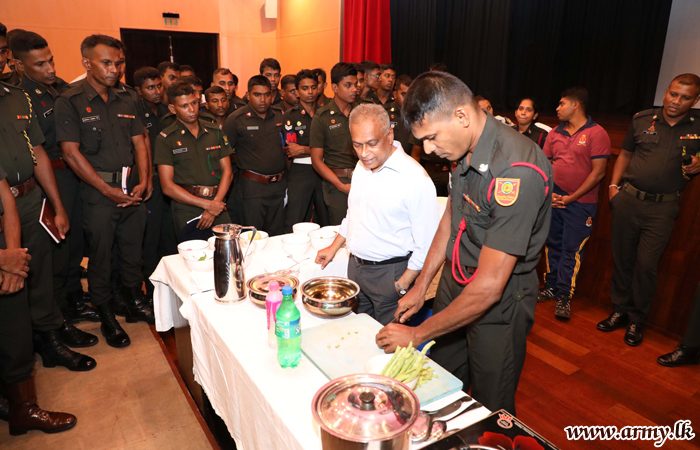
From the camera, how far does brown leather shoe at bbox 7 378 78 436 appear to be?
84.3 inches

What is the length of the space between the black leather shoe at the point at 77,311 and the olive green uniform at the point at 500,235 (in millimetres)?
2662

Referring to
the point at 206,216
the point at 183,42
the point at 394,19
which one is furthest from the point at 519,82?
the point at 183,42

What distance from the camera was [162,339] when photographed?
10.1ft

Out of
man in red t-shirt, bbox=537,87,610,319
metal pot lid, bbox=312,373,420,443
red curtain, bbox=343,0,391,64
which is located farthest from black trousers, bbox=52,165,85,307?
red curtain, bbox=343,0,391,64

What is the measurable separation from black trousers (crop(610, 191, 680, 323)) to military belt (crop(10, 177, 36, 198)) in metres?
3.74

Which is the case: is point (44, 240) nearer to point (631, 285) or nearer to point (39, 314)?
point (39, 314)

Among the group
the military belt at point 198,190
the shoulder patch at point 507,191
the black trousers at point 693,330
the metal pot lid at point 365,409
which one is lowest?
the black trousers at point 693,330

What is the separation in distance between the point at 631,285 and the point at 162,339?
11.1ft

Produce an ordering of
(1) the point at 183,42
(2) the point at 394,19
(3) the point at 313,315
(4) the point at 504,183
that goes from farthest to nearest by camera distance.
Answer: (1) the point at 183,42
(2) the point at 394,19
(3) the point at 313,315
(4) the point at 504,183

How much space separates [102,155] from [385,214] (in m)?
2.11

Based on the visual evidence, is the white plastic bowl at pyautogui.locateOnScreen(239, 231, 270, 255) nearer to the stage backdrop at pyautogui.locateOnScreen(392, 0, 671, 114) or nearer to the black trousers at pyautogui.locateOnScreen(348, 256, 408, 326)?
the black trousers at pyautogui.locateOnScreen(348, 256, 408, 326)

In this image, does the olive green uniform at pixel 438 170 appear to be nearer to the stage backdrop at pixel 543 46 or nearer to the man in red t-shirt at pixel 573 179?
the stage backdrop at pixel 543 46

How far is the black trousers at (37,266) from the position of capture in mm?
2369

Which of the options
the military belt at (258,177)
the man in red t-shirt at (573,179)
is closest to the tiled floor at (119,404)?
the military belt at (258,177)
